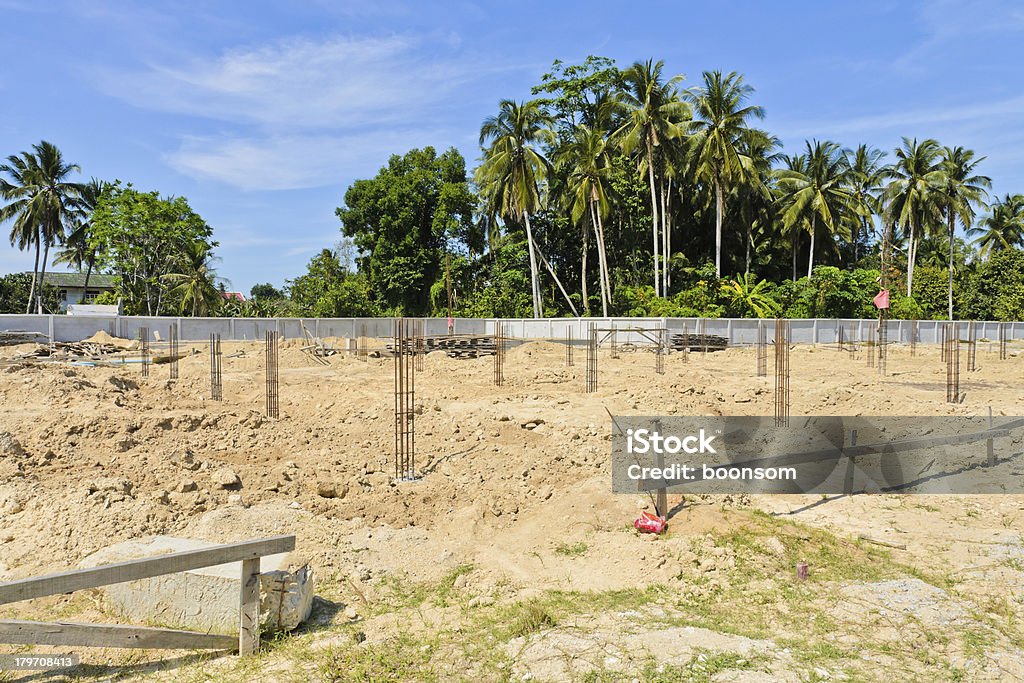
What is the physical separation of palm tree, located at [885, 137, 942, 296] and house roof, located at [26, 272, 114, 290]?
61.0m

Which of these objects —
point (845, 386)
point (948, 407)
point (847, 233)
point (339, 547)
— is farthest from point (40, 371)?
point (847, 233)

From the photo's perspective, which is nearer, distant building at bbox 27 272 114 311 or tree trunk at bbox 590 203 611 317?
tree trunk at bbox 590 203 611 317

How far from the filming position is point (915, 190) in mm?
42000

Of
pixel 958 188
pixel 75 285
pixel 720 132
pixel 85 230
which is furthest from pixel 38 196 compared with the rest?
pixel 958 188

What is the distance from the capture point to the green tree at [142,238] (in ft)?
127

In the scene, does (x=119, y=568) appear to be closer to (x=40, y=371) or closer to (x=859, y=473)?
(x=859, y=473)

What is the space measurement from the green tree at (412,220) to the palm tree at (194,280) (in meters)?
9.78

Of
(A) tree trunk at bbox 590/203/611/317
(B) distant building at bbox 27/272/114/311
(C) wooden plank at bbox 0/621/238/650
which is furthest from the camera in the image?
(B) distant building at bbox 27/272/114/311

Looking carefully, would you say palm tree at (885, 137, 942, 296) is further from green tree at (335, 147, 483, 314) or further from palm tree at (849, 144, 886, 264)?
green tree at (335, 147, 483, 314)

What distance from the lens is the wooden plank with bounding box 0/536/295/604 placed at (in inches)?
152

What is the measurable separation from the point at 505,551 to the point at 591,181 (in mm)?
→ 30012

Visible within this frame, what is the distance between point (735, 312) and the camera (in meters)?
36.3

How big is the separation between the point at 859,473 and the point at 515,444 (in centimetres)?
489

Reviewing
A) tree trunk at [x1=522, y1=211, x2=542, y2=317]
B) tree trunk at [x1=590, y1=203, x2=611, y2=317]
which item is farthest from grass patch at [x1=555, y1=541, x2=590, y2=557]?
tree trunk at [x1=522, y1=211, x2=542, y2=317]
